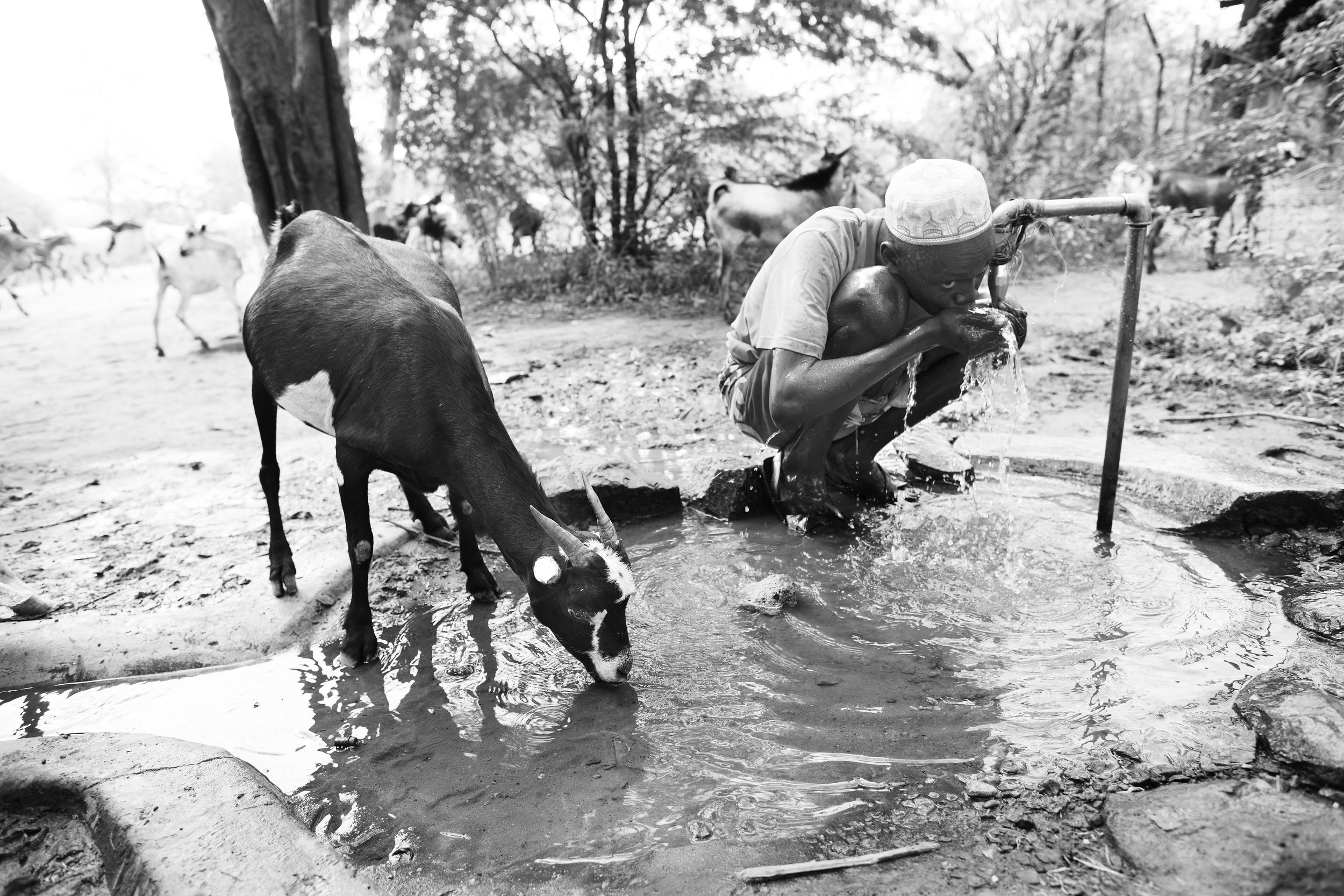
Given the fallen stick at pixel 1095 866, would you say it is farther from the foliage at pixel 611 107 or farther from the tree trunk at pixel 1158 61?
the tree trunk at pixel 1158 61

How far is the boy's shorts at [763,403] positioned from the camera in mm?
3766

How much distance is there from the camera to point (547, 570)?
109 inches

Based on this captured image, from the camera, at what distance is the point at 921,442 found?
189 inches

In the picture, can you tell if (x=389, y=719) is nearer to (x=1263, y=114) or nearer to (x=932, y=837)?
(x=932, y=837)

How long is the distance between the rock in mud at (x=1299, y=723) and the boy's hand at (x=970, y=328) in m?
1.37

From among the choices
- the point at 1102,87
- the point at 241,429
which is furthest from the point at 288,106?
the point at 1102,87

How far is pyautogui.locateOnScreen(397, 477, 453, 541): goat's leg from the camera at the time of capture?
13.8ft

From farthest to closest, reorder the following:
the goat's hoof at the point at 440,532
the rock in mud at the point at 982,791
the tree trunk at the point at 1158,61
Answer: the tree trunk at the point at 1158,61 < the goat's hoof at the point at 440,532 < the rock in mud at the point at 982,791

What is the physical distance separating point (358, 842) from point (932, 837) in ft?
4.76

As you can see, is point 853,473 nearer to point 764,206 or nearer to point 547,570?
point 547,570

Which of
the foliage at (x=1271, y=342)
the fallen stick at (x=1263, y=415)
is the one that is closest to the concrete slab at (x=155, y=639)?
the fallen stick at (x=1263, y=415)

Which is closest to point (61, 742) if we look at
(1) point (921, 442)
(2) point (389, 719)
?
(2) point (389, 719)

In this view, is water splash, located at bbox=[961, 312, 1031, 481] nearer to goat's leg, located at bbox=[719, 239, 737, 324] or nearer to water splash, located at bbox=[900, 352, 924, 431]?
water splash, located at bbox=[900, 352, 924, 431]

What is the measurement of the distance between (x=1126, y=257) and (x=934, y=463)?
1626 millimetres
